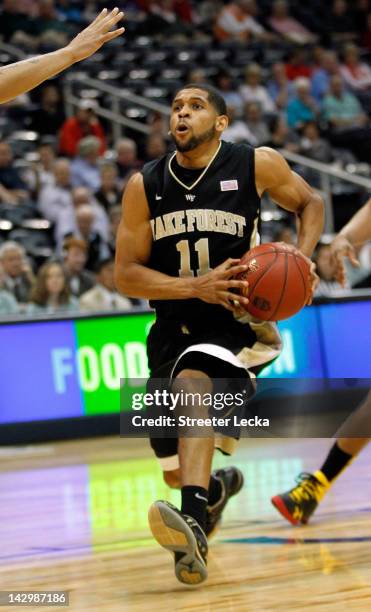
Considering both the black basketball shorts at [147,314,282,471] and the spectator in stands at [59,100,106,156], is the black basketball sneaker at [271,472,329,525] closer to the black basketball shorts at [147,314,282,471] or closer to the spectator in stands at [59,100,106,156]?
the black basketball shorts at [147,314,282,471]

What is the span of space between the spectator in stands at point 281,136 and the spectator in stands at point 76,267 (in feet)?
15.0

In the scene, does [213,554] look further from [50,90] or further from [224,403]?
[50,90]

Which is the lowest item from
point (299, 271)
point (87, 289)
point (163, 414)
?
point (87, 289)

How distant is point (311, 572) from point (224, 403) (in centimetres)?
83

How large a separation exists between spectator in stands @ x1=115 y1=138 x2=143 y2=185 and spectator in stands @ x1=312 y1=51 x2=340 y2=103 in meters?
5.31

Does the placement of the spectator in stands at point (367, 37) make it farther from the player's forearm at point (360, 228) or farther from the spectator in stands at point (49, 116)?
the player's forearm at point (360, 228)

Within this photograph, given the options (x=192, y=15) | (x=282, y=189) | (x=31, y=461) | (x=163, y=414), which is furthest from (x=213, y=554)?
(x=192, y=15)

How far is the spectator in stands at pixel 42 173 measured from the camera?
13.6 metres

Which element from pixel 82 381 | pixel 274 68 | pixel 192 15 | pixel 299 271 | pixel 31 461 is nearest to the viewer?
pixel 299 271

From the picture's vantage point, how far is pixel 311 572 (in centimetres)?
495

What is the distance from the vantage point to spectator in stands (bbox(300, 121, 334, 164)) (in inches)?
643

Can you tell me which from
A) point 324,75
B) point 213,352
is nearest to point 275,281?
point 213,352

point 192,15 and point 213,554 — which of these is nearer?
point 213,554

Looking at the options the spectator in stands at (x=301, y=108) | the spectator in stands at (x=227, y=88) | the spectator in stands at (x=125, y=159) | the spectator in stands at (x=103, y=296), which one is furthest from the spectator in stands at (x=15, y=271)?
the spectator in stands at (x=301, y=108)
